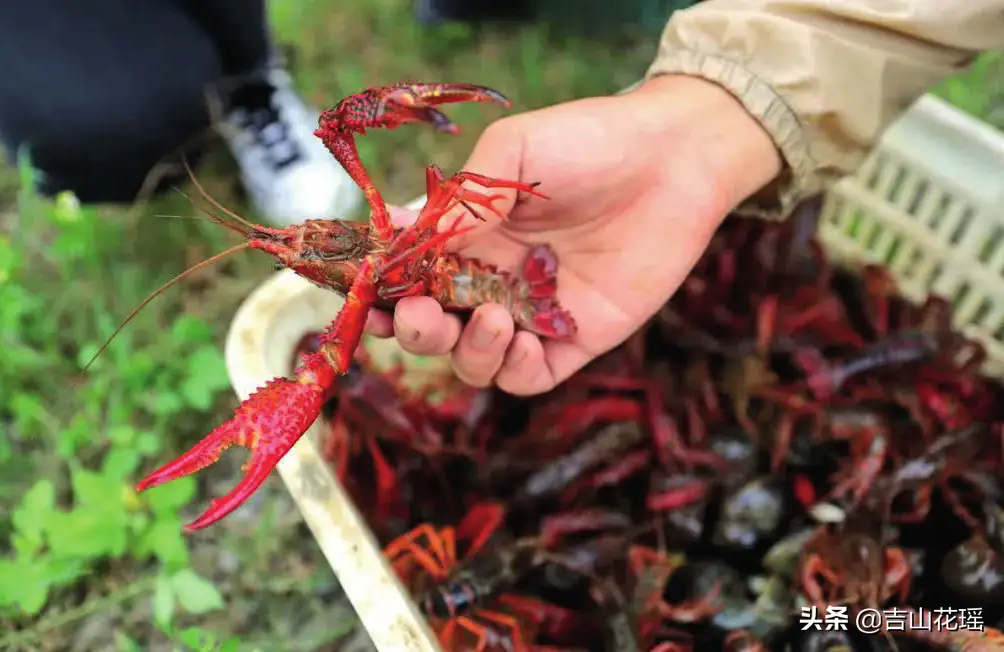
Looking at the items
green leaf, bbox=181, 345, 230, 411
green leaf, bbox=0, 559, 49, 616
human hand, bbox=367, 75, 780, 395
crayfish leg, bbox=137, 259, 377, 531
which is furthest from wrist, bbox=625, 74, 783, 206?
green leaf, bbox=0, 559, 49, 616

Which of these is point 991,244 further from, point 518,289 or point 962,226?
point 518,289

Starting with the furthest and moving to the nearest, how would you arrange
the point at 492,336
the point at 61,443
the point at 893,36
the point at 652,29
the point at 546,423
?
the point at 652,29 → the point at 61,443 → the point at 546,423 → the point at 893,36 → the point at 492,336

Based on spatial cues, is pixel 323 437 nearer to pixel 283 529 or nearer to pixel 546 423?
pixel 283 529

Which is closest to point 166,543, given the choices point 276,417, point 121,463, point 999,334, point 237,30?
point 121,463

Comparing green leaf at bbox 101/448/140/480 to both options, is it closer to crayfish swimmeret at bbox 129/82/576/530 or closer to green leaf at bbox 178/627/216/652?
green leaf at bbox 178/627/216/652

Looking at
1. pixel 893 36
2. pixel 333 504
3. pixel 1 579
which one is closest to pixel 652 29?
pixel 893 36

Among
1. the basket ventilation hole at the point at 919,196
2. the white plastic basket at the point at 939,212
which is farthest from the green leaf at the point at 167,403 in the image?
the basket ventilation hole at the point at 919,196

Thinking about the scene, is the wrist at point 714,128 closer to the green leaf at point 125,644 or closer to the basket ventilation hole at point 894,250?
the basket ventilation hole at point 894,250
